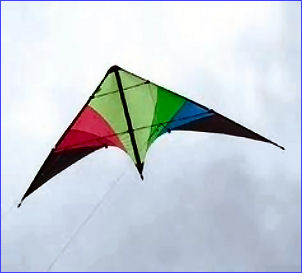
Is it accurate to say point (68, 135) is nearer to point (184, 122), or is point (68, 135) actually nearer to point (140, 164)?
point (140, 164)

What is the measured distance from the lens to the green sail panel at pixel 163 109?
11.7 metres

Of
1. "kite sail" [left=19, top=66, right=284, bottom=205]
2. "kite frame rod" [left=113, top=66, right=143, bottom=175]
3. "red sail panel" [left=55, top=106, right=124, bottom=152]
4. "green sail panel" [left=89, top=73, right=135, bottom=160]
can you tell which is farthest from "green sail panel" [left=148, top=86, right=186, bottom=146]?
"red sail panel" [left=55, top=106, right=124, bottom=152]

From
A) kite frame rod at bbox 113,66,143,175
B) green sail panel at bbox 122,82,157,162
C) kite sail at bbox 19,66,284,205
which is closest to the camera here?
kite frame rod at bbox 113,66,143,175

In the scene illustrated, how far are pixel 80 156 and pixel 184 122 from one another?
2.40 metres

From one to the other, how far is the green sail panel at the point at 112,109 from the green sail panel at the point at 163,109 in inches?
21.3

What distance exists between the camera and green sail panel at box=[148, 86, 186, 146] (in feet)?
38.4

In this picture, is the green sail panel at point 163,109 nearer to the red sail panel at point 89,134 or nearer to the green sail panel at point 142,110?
the green sail panel at point 142,110

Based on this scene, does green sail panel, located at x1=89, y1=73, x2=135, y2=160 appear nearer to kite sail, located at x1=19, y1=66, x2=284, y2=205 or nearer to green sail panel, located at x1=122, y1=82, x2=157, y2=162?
kite sail, located at x1=19, y1=66, x2=284, y2=205

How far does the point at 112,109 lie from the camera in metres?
11.8

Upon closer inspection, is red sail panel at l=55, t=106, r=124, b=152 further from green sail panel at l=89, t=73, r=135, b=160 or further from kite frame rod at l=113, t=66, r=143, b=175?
kite frame rod at l=113, t=66, r=143, b=175

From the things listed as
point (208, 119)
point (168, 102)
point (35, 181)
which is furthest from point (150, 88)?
point (35, 181)

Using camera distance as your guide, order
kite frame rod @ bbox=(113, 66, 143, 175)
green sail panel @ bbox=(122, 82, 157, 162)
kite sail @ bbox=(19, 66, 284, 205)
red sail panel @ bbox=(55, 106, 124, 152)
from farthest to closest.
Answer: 1. red sail panel @ bbox=(55, 106, 124, 152)
2. green sail panel @ bbox=(122, 82, 157, 162)
3. kite sail @ bbox=(19, 66, 284, 205)
4. kite frame rod @ bbox=(113, 66, 143, 175)

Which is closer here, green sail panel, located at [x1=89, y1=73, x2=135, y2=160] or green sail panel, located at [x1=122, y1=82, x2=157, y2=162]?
green sail panel, located at [x1=89, y1=73, x2=135, y2=160]

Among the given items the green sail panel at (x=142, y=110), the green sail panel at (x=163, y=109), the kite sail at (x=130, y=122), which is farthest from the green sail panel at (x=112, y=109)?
the green sail panel at (x=163, y=109)
